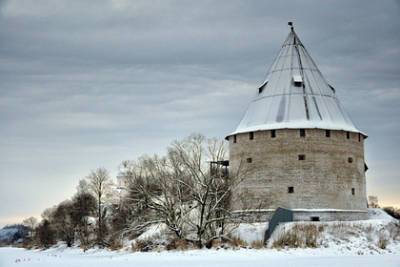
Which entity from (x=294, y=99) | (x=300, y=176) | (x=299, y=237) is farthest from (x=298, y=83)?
(x=299, y=237)

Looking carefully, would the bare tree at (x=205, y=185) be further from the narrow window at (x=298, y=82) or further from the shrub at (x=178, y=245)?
the narrow window at (x=298, y=82)

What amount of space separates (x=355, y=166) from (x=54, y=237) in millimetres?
28589

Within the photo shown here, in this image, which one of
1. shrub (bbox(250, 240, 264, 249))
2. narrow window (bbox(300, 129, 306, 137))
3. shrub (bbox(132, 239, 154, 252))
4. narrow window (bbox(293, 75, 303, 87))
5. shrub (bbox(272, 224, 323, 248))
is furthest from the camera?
narrow window (bbox(293, 75, 303, 87))

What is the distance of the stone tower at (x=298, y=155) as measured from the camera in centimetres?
3600

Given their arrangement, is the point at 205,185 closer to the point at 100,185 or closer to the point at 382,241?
the point at 382,241

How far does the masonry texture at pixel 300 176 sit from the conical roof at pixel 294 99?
2.01 feet

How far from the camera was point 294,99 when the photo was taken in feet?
126

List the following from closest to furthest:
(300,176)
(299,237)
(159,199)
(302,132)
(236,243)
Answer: (236,243), (299,237), (159,199), (300,176), (302,132)

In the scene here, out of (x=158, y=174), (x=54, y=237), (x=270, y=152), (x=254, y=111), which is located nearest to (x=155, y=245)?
(x=158, y=174)

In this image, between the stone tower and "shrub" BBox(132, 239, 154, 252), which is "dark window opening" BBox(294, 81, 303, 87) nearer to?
the stone tower

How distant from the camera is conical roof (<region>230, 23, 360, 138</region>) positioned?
37406mm

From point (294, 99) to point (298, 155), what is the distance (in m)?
3.64

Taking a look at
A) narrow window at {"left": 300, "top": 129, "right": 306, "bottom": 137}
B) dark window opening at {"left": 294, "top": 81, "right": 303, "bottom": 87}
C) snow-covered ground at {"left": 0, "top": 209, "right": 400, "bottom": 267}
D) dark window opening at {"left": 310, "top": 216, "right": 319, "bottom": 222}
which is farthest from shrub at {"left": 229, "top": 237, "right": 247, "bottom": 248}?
dark window opening at {"left": 294, "top": 81, "right": 303, "bottom": 87}

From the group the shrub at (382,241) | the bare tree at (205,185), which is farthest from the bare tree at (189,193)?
the shrub at (382,241)
